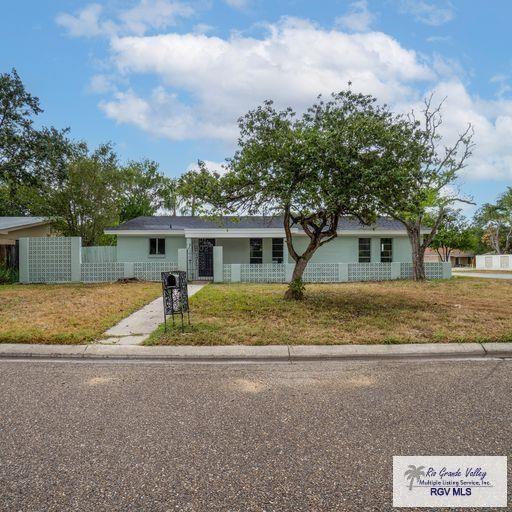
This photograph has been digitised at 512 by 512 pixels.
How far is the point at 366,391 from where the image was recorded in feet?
14.7

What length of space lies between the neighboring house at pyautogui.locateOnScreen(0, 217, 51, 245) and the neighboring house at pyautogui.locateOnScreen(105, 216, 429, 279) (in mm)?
4645

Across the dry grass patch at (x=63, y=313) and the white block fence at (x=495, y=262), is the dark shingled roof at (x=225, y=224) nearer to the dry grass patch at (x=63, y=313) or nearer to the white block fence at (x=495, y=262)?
the dry grass patch at (x=63, y=313)

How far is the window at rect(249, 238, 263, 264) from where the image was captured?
22.1 m

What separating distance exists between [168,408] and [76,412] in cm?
89

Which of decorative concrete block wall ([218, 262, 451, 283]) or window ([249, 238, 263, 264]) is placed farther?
window ([249, 238, 263, 264])

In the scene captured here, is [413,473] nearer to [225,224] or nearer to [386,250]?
[225,224]

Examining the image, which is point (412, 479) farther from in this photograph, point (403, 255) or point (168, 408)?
point (403, 255)

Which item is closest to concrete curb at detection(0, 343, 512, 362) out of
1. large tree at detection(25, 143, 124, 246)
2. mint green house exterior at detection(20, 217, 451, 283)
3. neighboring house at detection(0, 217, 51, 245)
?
mint green house exterior at detection(20, 217, 451, 283)

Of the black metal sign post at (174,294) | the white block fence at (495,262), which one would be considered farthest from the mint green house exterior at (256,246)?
the white block fence at (495,262)

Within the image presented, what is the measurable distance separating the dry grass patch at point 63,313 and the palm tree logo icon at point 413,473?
556 centimetres

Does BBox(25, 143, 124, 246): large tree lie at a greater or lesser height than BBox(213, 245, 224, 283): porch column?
greater

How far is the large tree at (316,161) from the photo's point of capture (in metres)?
9.03

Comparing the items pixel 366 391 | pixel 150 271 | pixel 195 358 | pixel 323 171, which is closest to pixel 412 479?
pixel 366 391

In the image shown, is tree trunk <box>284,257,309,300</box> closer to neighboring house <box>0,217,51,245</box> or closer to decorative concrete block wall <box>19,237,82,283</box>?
decorative concrete block wall <box>19,237,82,283</box>
